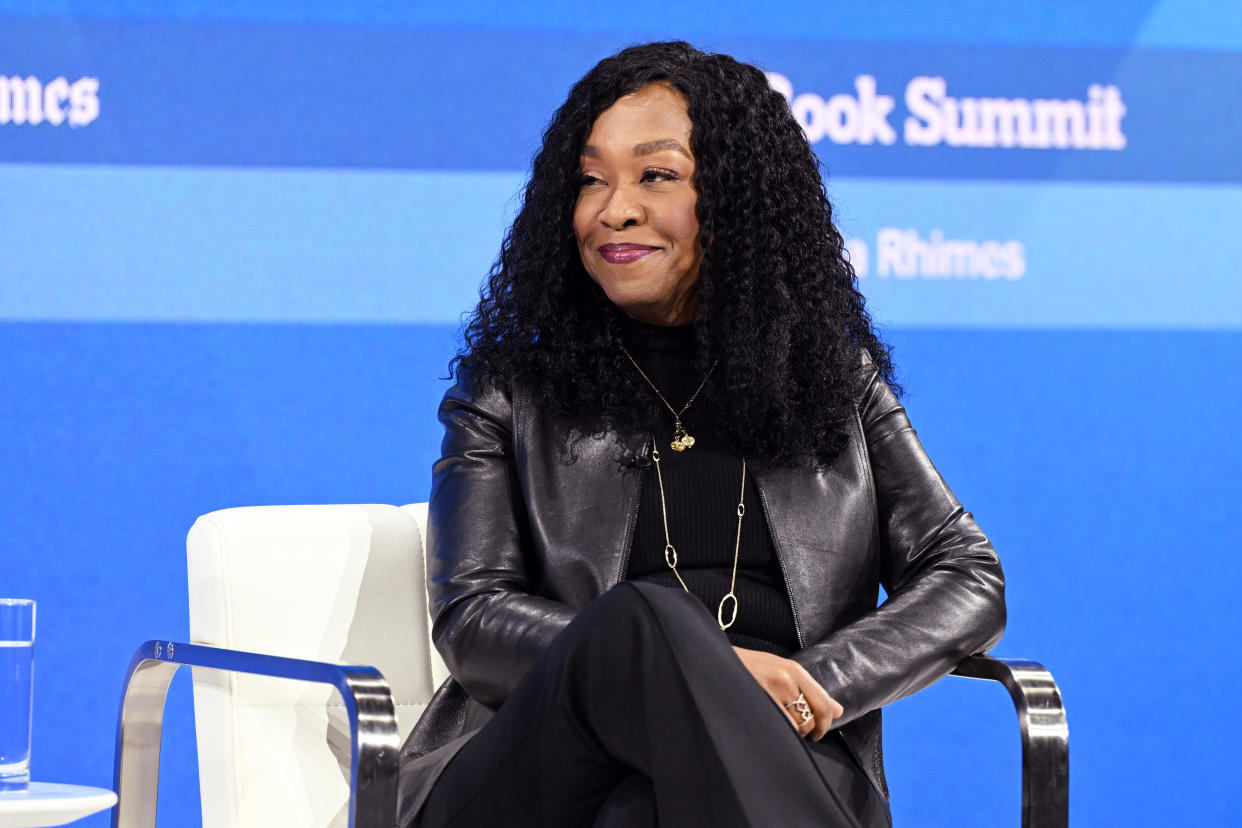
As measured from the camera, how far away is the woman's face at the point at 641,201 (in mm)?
1886

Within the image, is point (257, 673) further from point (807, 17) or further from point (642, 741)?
point (807, 17)

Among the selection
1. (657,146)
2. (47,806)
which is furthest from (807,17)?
(47,806)

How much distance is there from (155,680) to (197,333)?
105 cm

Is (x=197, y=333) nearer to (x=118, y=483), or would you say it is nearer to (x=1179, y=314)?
(x=118, y=483)

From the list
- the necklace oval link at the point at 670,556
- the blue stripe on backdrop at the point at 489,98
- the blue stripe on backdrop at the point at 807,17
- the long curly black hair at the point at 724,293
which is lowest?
the necklace oval link at the point at 670,556

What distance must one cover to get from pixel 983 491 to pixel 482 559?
1.62m

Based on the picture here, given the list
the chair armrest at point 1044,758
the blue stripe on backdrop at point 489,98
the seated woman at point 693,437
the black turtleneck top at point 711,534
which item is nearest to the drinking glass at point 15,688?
the seated woman at point 693,437

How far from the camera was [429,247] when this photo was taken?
2.95 metres

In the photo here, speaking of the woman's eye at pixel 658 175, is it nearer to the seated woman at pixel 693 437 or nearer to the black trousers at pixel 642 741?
the seated woman at pixel 693 437

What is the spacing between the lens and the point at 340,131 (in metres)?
2.91

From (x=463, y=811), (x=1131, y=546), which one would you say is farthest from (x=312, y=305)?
(x=1131, y=546)

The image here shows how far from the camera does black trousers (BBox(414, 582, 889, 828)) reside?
4.42 feet

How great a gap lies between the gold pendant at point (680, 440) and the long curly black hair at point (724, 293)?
4 cm

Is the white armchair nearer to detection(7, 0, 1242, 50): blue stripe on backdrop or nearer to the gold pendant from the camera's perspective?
the gold pendant
